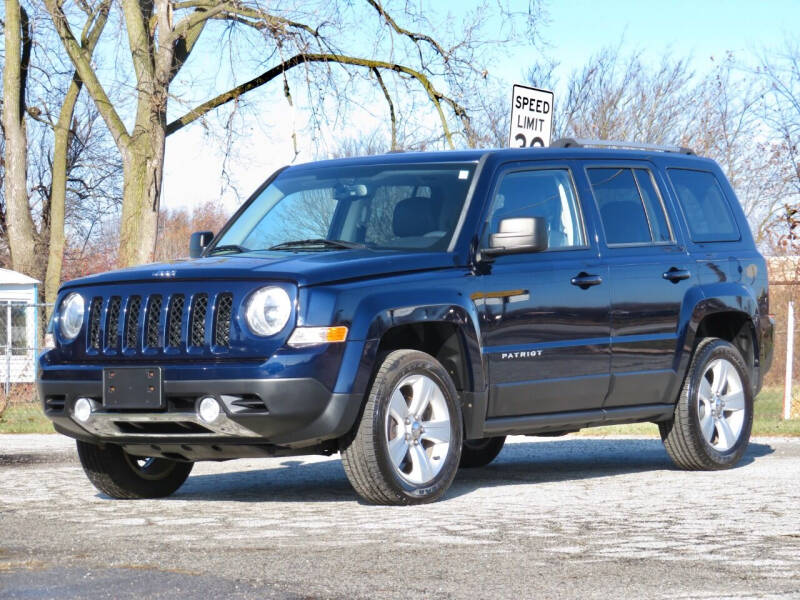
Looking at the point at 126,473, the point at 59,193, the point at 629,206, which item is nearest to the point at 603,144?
the point at 629,206

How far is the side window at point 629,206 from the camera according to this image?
30.6 ft

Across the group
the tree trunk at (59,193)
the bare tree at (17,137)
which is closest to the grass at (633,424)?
the tree trunk at (59,193)

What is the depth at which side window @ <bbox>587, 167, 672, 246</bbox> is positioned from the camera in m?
9.33

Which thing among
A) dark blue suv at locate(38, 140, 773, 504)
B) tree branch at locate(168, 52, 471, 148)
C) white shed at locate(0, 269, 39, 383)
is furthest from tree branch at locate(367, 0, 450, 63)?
dark blue suv at locate(38, 140, 773, 504)

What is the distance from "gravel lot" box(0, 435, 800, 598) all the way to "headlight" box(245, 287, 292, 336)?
935mm

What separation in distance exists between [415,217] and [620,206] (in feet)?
5.36

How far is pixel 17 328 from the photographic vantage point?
84.9ft

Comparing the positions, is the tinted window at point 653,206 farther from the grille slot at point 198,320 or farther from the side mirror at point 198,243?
the grille slot at point 198,320

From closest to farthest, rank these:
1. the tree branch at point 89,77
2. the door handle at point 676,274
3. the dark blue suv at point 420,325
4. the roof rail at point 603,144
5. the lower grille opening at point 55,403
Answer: the dark blue suv at point 420,325
the lower grille opening at point 55,403
the door handle at point 676,274
the roof rail at point 603,144
the tree branch at point 89,77

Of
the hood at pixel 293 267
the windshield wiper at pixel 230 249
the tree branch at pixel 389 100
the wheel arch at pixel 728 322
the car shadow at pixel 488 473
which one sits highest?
the tree branch at pixel 389 100

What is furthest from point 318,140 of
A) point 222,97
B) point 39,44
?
point 39,44

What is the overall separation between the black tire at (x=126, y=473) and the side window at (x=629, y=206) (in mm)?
3000

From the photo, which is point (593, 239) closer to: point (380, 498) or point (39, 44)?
point (380, 498)

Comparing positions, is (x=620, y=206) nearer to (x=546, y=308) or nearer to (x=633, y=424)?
(x=546, y=308)
